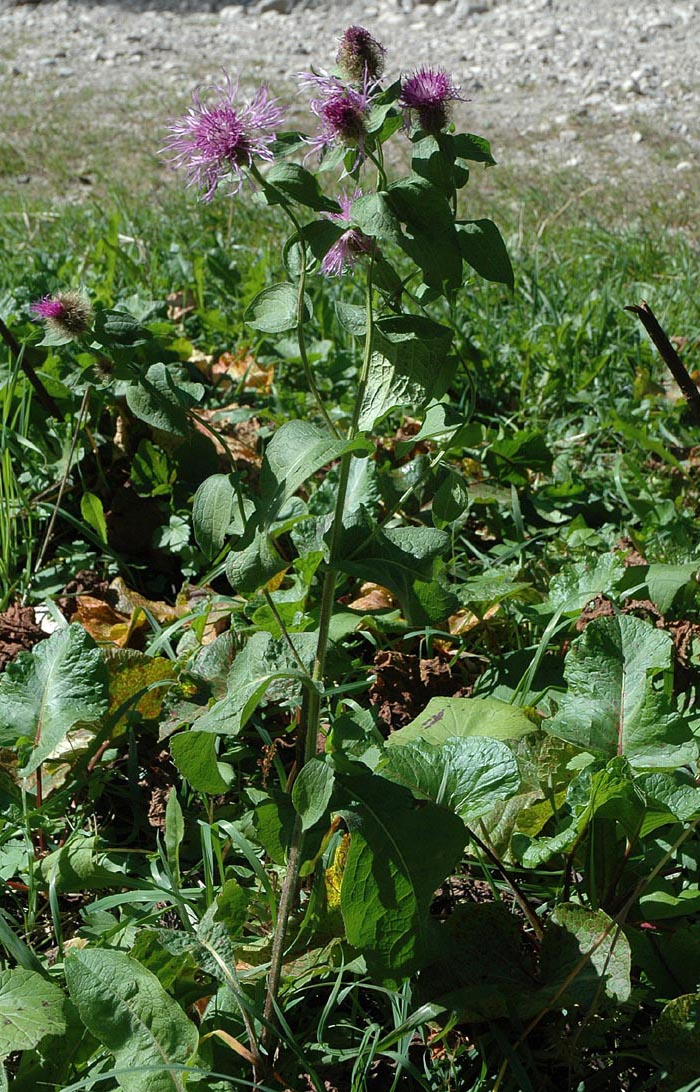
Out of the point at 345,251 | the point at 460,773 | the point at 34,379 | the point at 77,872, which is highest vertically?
the point at 345,251

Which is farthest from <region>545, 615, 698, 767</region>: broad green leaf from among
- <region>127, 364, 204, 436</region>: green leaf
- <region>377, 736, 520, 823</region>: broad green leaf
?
<region>127, 364, 204, 436</region>: green leaf

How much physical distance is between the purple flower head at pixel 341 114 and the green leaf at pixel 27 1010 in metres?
1.02

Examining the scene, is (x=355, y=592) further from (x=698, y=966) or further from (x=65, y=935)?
(x=698, y=966)

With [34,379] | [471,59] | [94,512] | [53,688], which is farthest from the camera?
[471,59]

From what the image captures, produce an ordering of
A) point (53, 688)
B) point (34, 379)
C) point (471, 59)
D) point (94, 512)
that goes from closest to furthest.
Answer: point (53, 688) < point (94, 512) < point (34, 379) < point (471, 59)

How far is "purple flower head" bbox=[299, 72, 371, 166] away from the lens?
1.13 metres

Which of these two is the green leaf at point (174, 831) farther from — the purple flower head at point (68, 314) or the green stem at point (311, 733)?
the purple flower head at point (68, 314)

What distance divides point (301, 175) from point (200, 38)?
10.8 metres

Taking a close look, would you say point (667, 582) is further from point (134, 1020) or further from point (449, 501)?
point (134, 1020)

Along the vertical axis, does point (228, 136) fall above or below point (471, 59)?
above

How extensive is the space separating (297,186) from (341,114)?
0.29ft

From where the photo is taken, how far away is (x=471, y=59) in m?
9.20

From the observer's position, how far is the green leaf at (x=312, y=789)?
1.15 metres

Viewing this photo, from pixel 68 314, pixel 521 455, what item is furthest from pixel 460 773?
pixel 521 455
